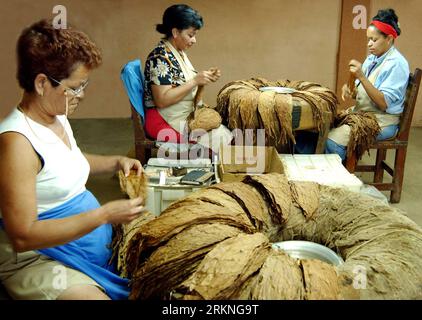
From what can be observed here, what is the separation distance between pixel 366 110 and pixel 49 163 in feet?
8.23

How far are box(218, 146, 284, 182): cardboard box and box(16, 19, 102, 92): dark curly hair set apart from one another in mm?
1456

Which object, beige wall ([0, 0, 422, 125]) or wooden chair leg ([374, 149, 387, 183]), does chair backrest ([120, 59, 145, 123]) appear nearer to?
wooden chair leg ([374, 149, 387, 183])

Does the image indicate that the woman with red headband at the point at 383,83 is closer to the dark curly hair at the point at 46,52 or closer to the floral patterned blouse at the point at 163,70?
the floral patterned blouse at the point at 163,70

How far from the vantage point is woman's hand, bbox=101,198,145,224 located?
3.96 ft

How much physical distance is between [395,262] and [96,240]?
91 cm

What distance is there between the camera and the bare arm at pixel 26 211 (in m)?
1.16

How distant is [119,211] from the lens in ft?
3.99

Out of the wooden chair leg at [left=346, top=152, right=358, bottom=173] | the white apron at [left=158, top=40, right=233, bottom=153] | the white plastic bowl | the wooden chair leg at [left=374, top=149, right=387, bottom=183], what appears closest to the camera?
the white plastic bowl

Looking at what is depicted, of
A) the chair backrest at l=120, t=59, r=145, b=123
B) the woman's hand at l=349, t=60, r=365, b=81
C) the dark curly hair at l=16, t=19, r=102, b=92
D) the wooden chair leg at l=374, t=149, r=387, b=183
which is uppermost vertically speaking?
the dark curly hair at l=16, t=19, r=102, b=92

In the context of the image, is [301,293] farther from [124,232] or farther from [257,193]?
[124,232]

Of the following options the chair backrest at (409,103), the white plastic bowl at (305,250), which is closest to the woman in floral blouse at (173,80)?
the chair backrest at (409,103)

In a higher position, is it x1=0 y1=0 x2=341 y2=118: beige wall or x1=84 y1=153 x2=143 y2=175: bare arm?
x1=0 y1=0 x2=341 y2=118: beige wall

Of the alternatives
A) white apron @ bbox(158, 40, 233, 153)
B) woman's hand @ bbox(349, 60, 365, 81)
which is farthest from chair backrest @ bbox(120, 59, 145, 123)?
woman's hand @ bbox(349, 60, 365, 81)

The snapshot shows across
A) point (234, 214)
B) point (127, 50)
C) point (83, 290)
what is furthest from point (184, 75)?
point (127, 50)
